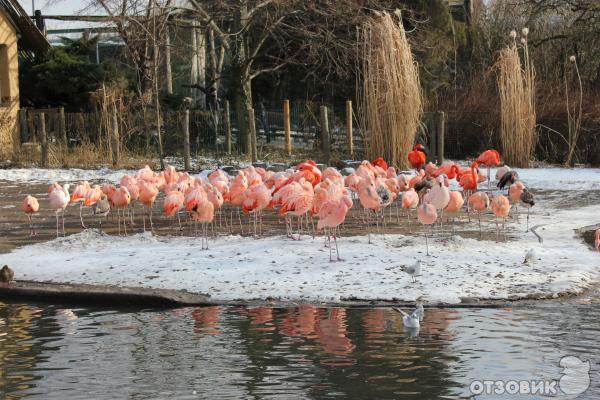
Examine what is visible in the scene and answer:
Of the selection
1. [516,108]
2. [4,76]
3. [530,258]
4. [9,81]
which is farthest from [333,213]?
[4,76]

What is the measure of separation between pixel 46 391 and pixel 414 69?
45.4ft

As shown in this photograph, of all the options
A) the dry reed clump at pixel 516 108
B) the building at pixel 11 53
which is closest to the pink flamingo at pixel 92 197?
the dry reed clump at pixel 516 108

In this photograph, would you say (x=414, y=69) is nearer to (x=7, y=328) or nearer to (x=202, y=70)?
(x=7, y=328)

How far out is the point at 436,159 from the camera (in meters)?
20.2

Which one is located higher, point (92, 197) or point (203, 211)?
point (92, 197)

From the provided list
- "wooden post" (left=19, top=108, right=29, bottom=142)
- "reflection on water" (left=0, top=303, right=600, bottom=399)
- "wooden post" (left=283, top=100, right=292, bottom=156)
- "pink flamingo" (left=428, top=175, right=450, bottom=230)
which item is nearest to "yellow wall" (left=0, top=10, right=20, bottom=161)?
"wooden post" (left=19, top=108, right=29, bottom=142)

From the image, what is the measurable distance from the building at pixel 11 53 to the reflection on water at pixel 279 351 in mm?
18007

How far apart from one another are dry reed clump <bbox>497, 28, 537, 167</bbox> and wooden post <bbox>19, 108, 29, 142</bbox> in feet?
41.7

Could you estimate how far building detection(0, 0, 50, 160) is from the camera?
25.7 m

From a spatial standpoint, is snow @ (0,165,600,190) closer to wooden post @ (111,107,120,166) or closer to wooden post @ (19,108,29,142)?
wooden post @ (111,107,120,166)

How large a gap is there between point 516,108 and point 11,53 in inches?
578

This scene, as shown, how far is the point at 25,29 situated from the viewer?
27.9 m

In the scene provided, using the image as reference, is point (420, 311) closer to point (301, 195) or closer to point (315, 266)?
point (315, 266)

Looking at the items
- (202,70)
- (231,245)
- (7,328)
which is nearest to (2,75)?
(202,70)
